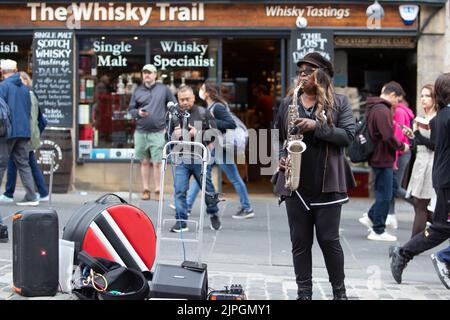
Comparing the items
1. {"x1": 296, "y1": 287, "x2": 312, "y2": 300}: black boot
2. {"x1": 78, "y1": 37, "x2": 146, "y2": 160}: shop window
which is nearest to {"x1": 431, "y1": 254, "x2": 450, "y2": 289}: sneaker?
{"x1": 296, "y1": 287, "x2": 312, "y2": 300}: black boot

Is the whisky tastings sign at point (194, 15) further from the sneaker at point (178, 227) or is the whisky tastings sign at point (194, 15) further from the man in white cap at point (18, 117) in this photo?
the sneaker at point (178, 227)

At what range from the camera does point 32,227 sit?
575 centimetres

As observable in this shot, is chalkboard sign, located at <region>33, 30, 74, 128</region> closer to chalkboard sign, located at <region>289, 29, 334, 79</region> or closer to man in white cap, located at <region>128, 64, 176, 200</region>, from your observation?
man in white cap, located at <region>128, 64, 176, 200</region>

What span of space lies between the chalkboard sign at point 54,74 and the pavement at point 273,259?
148cm

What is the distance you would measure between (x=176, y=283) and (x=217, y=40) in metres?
7.15

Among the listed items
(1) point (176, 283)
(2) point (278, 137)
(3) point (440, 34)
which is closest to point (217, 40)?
(3) point (440, 34)

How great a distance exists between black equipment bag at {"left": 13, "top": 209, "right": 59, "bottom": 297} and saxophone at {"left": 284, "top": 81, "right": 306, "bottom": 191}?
1859mm

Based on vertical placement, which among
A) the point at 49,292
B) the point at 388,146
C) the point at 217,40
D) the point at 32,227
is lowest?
the point at 49,292

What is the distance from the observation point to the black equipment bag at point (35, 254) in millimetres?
5719

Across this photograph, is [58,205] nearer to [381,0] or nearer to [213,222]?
[213,222]

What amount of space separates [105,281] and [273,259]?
2713 millimetres

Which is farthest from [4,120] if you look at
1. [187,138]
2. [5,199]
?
[5,199]

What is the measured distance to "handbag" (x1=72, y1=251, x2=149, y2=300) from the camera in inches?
214

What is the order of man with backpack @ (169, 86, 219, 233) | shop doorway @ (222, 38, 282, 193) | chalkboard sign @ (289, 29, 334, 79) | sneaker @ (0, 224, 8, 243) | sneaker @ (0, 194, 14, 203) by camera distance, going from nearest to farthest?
sneaker @ (0, 224, 8, 243) → man with backpack @ (169, 86, 219, 233) → sneaker @ (0, 194, 14, 203) → chalkboard sign @ (289, 29, 334, 79) → shop doorway @ (222, 38, 282, 193)
